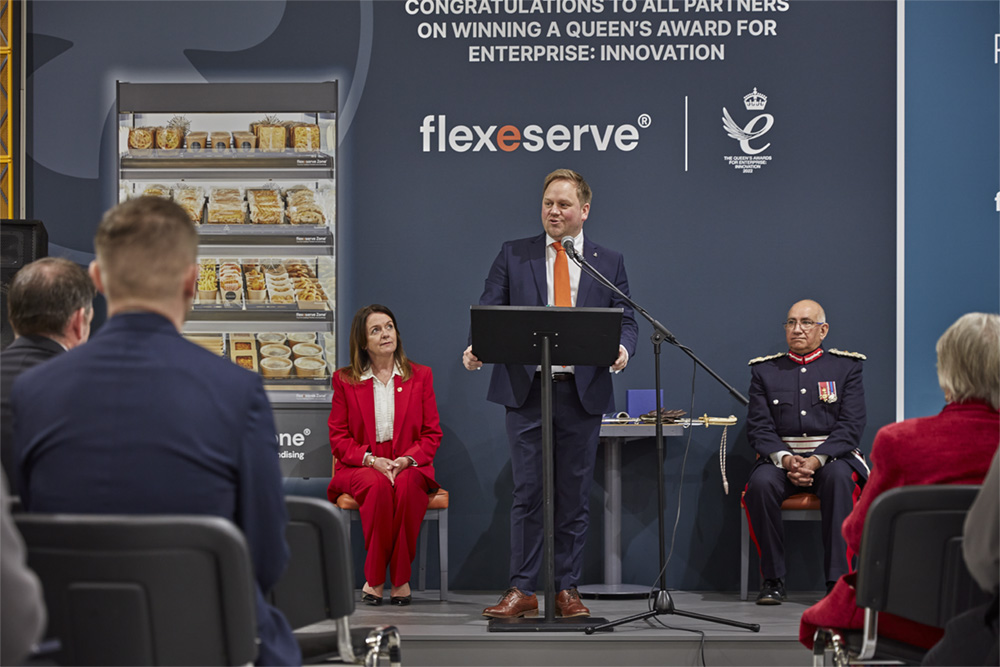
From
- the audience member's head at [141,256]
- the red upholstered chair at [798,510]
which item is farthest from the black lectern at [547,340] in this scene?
the audience member's head at [141,256]

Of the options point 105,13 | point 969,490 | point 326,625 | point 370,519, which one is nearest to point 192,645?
point 969,490

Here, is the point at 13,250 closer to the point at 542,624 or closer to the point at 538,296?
the point at 538,296

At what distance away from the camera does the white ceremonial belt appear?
525 cm

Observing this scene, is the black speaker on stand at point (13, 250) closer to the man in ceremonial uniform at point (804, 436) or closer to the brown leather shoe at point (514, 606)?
the brown leather shoe at point (514, 606)

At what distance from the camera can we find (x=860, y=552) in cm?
238

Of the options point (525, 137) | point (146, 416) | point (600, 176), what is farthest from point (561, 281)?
point (146, 416)

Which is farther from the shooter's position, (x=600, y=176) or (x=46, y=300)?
(x=600, y=176)

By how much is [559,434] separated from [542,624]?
796 millimetres

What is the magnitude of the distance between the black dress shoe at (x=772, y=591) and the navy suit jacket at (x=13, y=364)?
3794 millimetres

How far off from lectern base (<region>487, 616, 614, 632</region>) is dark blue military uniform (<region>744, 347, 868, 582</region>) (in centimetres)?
133

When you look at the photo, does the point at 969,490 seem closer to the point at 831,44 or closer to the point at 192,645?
the point at 192,645

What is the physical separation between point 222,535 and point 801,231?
4.77 metres

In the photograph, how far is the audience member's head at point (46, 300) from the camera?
2.51 m

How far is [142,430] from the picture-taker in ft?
5.52
